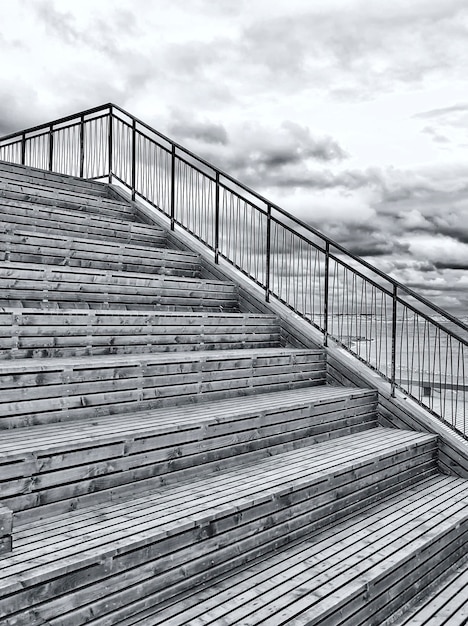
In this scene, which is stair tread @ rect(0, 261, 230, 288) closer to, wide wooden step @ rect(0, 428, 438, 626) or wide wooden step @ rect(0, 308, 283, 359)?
wide wooden step @ rect(0, 308, 283, 359)

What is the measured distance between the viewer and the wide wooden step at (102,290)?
16.5 feet

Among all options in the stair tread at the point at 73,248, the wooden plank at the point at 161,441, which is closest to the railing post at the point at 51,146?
the stair tread at the point at 73,248

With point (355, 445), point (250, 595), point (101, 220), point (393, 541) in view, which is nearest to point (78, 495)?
point (250, 595)

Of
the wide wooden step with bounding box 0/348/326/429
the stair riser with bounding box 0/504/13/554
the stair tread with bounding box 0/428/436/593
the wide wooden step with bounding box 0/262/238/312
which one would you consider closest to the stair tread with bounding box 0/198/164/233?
the wide wooden step with bounding box 0/262/238/312

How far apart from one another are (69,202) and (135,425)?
4878 millimetres

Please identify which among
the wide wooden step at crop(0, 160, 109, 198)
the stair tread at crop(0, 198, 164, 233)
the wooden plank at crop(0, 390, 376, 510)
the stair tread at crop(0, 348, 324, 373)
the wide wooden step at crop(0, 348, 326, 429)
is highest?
the wide wooden step at crop(0, 160, 109, 198)

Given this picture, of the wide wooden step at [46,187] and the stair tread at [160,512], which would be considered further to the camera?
the wide wooden step at [46,187]

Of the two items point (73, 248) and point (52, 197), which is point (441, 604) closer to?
point (73, 248)

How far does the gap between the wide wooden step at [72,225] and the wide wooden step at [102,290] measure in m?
1.02

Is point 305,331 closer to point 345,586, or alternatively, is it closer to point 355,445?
point 355,445

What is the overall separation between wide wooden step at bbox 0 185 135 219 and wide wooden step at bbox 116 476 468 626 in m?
5.12

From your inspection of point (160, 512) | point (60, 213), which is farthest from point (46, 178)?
point (160, 512)

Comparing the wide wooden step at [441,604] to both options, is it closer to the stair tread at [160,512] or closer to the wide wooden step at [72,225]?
the stair tread at [160,512]

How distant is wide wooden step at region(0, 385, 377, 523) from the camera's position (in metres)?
2.95
